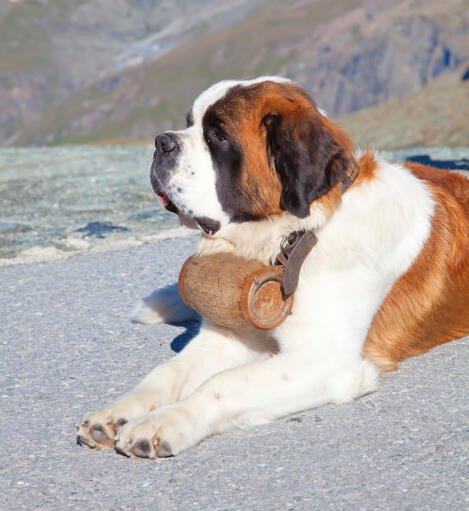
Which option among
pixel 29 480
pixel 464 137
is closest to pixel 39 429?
pixel 29 480

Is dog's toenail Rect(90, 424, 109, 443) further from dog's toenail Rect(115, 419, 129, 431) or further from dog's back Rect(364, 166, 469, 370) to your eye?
dog's back Rect(364, 166, 469, 370)

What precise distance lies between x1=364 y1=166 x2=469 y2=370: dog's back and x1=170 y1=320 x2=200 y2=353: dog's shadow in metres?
1.08

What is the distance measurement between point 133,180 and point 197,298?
Answer: 23.6ft

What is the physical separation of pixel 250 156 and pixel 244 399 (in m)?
0.99

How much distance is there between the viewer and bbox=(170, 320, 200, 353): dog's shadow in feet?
12.6

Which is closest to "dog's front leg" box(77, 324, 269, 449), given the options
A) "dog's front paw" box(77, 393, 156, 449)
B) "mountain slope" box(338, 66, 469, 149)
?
"dog's front paw" box(77, 393, 156, 449)

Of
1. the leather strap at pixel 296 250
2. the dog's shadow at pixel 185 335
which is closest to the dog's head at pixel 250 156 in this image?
the leather strap at pixel 296 250

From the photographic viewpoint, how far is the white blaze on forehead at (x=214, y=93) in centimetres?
317

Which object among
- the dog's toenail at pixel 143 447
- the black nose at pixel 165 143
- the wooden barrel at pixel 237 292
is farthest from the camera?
the black nose at pixel 165 143

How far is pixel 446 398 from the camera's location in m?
3.04

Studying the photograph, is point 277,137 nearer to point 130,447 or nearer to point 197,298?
point 197,298

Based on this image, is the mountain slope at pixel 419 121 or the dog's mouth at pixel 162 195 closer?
the dog's mouth at pixel 162 195

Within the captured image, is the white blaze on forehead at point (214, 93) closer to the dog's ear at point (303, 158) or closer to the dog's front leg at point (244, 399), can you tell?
the dog's ear at point (303, 158)

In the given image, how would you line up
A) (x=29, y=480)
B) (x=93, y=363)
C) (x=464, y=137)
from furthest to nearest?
1. (x=464, y=137)
2. (x=93, y=363)
3. (x=29, y=480)
